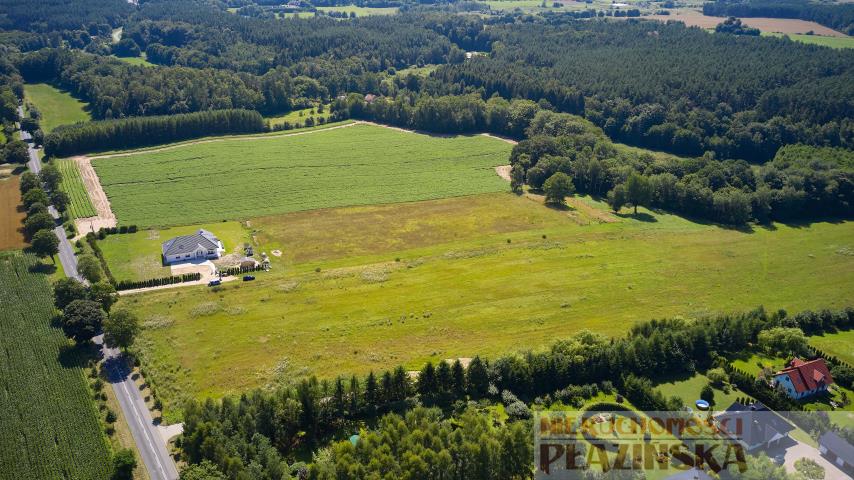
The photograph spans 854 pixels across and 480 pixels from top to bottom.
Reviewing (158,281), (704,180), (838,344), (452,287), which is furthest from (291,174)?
(838,344)

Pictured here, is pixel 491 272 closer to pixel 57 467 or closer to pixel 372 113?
pixel 57 467

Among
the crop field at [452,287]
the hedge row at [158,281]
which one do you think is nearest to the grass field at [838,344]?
the crop field at [452,287]

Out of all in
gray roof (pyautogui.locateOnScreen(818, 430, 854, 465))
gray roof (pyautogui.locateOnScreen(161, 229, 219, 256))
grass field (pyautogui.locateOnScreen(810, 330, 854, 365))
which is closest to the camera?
gray roof (pyautogui.locateOnScreen(818, 430, 854, 465))

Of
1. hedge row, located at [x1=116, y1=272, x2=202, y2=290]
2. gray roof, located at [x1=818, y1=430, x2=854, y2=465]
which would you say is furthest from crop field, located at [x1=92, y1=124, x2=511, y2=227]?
gray roof, located at [x1=818, y1=430, x2=854, y2=465]

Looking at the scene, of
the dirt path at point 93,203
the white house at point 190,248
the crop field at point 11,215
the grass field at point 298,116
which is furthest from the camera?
the grass field at point 298,116

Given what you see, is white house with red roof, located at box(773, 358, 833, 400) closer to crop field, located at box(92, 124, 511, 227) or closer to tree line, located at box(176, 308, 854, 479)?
tree line, located at box(176, 308, 854, 479)

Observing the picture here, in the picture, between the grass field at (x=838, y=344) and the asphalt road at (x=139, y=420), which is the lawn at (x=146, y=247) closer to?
the asphalt road at (x=139, y=420)

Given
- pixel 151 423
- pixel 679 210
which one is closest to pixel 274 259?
pixel 151 423
